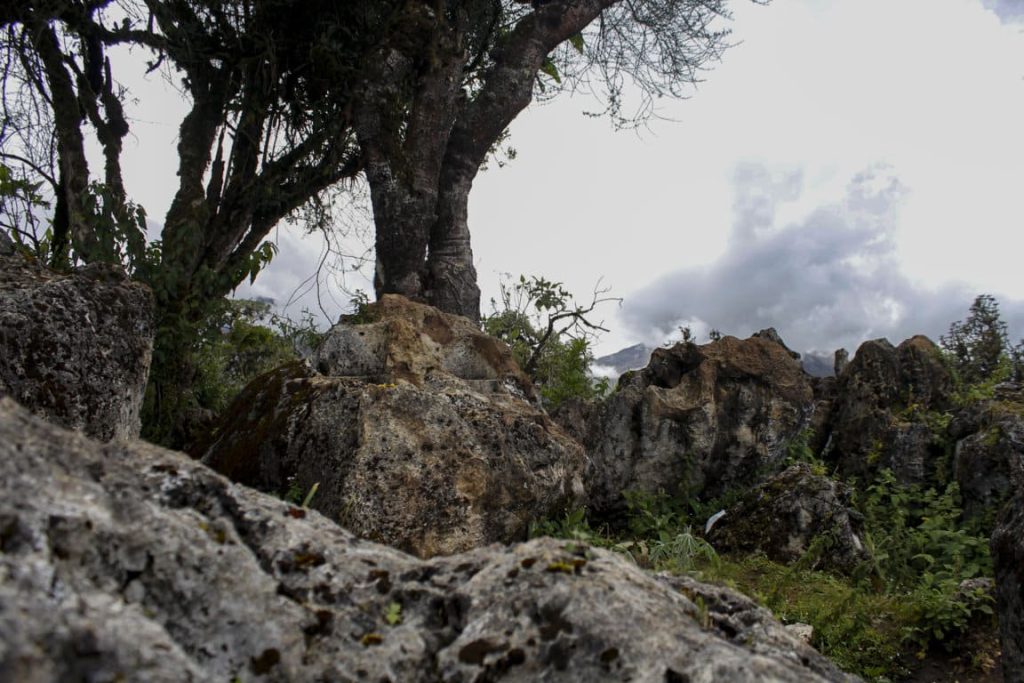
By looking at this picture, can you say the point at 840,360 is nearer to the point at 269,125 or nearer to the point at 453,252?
the point at 453,252

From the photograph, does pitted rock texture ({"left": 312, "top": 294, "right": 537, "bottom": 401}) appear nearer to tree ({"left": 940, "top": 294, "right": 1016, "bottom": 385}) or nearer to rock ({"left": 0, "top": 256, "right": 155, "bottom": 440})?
rock ({"left": 0, "top": 256, "right": 155, "bottom": 440})

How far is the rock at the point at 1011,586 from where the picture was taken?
150 inches

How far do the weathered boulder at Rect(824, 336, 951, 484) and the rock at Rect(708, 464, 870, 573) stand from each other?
6.81 feet

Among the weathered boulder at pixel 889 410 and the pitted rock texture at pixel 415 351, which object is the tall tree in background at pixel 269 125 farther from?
the weathered boulder at pixel 889 410

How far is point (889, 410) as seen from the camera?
10047mm

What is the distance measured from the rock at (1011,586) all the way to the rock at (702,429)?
14.9ft

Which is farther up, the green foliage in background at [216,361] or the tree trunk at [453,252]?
the tree trunk at [453,252]

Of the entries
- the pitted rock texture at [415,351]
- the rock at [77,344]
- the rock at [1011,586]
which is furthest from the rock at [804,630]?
the rock at [77,344]

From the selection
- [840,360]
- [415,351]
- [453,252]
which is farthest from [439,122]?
[840,360]

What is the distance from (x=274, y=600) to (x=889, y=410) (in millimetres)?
10173

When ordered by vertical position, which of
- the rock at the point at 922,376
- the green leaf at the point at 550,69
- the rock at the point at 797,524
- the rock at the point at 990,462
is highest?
the green leaf at the point at 550,69

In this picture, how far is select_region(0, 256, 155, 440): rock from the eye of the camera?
12.9 ft

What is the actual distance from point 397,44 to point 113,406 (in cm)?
697

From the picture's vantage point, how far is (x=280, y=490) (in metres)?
4.53
